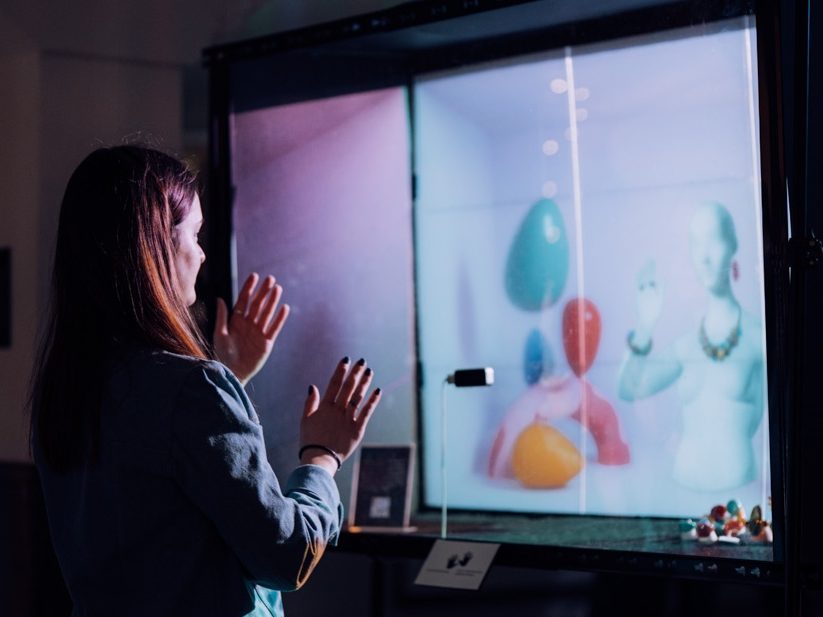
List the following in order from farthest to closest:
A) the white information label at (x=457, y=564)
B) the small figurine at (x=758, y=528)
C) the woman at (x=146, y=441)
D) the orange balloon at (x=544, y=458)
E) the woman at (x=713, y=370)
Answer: the orange balloon at (x=544, y=458)
the woman at (x=713, y=370)
the white information label at (x=457, y=564)
the small figurine at (x=758, y=528)
the woman at (x=146, y=441)

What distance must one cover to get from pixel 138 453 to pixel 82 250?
0.29 m

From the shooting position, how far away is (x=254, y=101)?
2678 millimetres

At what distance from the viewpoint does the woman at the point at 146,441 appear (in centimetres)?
136

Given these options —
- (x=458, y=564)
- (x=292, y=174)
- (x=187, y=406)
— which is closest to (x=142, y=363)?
(x=187, y=406)

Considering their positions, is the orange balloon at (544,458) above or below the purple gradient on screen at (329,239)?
below

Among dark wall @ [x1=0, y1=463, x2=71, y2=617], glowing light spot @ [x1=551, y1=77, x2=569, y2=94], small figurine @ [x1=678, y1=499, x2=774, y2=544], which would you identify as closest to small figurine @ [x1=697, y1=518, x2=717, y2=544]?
small figurine @ [x1=678, y1=499, x2=774, y2=544]

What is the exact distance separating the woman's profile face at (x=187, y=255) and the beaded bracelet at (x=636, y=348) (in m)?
1.31

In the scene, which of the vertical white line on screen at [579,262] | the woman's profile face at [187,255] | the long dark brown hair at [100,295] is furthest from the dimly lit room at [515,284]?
the long dark brown hair at [100,295]

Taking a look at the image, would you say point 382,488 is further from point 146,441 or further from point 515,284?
point 146,441

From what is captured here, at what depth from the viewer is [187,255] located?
60.8 inches

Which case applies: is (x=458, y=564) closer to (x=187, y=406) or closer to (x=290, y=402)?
(x=290, y=402)

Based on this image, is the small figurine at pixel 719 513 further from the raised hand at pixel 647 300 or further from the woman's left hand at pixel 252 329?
the woman's left hand at pixel 252 329

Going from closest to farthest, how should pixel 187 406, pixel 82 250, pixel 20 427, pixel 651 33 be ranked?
pixel 187 406 → pixel 82 250 → pixel 651 33 → pixel 20 427

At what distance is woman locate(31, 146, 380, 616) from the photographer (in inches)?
53.4
